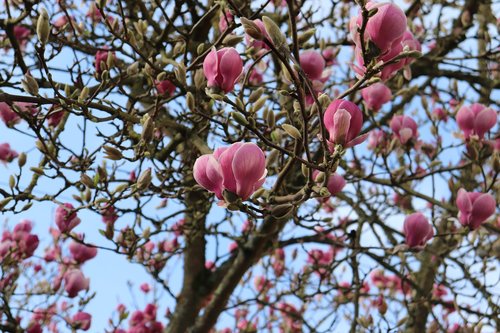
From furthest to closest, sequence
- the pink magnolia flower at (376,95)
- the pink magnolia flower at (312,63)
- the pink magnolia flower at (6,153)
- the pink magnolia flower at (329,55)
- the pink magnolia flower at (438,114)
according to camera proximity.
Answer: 1. the pink magnolia flower at (438,114)
2. the pink magnolia flower at (329,55)
3. the pink magnolia flower at (6,153)
4. the pink magnolia flower at (376,95)
5. the pink magnolia flower at (312,63)

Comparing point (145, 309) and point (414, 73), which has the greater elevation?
point (414, 73)

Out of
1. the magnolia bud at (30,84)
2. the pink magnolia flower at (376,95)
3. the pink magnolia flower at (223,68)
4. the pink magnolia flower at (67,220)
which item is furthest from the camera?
the pink magnolia flower at (67,220)

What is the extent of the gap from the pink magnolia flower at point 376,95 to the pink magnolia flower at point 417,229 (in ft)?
1.36

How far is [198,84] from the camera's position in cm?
158

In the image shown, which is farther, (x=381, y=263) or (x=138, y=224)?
(x=381, y=263)

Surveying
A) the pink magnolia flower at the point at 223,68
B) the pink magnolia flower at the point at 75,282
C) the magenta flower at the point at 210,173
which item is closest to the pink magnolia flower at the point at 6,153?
the pink magnolia flower at the point at 75,282

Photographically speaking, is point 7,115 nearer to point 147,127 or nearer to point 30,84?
point 30,84

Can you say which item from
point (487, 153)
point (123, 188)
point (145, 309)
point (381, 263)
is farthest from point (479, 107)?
point (145, 309)

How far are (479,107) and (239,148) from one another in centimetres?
143

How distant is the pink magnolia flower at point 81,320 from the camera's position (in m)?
2.72

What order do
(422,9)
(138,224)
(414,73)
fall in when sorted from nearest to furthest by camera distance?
(138,224) → (414,73) → (422,9)

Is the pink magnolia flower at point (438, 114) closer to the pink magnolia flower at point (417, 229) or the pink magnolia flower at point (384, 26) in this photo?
the pink magnolia flower at point (417, 229)

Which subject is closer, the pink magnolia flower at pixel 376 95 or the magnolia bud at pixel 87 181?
the magnolia bud at pixel 87 181

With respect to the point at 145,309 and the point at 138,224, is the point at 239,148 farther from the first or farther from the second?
the point at 145,309
